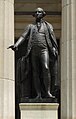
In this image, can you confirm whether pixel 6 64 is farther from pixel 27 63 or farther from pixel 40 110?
pixel 40 110

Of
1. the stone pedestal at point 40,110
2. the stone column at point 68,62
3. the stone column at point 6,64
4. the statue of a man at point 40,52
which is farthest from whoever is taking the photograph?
the stone column at point 68,62

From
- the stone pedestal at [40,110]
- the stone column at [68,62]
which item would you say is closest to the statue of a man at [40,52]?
the stone pedestal at [40,110]

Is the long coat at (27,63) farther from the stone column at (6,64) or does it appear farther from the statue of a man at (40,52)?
the stone column at (6,64)

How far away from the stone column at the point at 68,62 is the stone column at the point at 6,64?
2.10 meters

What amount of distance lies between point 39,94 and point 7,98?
297 inches

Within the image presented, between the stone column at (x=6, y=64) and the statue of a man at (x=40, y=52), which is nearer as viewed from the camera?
the statue of a man at (x=40, y=52)

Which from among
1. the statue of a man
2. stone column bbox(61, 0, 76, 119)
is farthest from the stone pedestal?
stone column bbox(61, 0, 76, 119)

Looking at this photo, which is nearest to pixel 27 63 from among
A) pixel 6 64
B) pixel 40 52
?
pixel 40 52

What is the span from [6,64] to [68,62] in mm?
2497

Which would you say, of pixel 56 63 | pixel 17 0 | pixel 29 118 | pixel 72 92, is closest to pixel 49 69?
pixel 56 63

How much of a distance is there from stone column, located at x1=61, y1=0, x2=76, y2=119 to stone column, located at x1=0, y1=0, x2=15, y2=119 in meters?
2.10

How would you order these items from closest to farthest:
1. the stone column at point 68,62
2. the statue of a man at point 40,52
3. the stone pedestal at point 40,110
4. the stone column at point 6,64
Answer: the stone pedestal at point 40,110 → the statue of a man at point 40,52 → the stone column at point 6,64 → the stone column at point 68,62

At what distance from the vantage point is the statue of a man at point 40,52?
1781 centimetres

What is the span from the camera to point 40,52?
1791 centimetres
